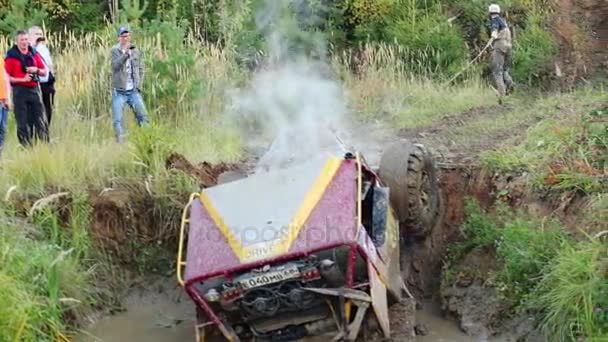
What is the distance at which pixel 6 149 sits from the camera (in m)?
10.9

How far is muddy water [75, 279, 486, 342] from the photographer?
364 inches

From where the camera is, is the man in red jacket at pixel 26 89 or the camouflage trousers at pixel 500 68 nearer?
the man in red jacket at pixel 26 89

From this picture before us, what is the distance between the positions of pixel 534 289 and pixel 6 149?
607 cm

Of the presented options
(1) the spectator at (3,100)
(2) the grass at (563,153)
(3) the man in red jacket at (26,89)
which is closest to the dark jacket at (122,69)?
(3) the man in red jacket at (26,89)

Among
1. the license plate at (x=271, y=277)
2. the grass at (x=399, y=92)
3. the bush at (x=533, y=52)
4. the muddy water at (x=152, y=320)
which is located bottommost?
the muddy water at (x=152, y=320)

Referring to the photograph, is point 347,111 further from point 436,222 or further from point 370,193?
point 370,193

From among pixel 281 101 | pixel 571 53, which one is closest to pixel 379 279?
pixel 281 101

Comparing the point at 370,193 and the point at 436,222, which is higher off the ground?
the point at 370,193

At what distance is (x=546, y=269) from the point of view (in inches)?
331

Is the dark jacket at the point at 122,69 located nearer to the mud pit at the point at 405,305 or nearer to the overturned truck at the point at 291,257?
the mud pit at the point at 405,305

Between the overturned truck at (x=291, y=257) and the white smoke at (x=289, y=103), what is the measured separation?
0.98 meters

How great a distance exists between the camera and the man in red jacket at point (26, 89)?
36.9 ft

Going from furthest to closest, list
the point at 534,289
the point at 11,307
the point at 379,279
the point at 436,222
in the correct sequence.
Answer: the point at 436,222, the point at 534,289, the point at 379,279, the point at 11,307

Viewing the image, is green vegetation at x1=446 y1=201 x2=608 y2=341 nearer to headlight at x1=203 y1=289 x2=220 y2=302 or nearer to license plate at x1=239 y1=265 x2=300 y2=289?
license plate at x1=239 y1=265 x2=300 y2=289
